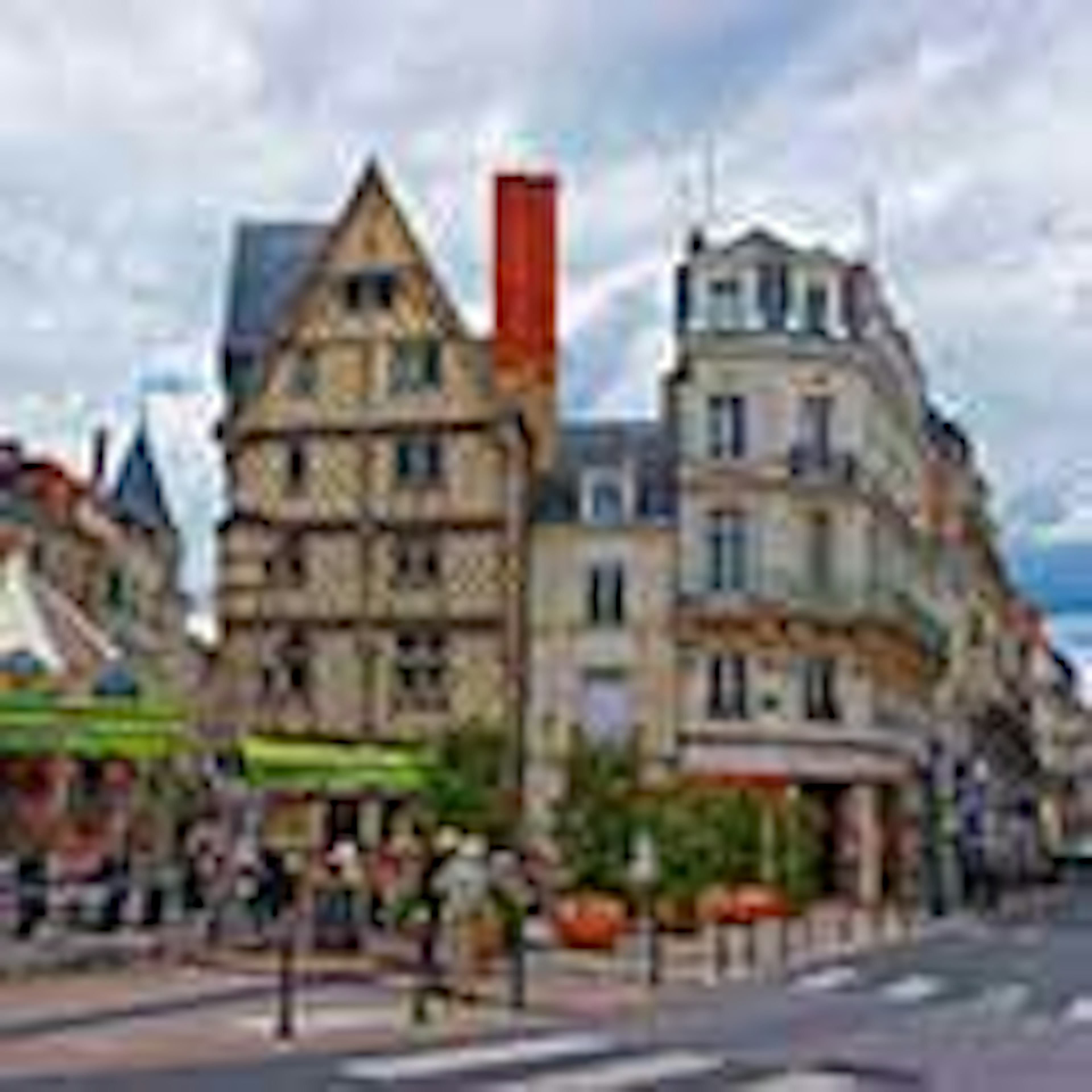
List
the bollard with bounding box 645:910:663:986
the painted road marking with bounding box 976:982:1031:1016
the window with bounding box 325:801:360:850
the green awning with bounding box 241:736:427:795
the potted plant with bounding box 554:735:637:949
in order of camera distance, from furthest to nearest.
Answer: the window with bounding box 325:801:360:850, the potted plant with bounding box 554:735:637:949, the green awning with bounding box 241:736:427:795, the bollard with bounding box 645:910:663:986, the painted road marking with bounding box 976:982:1031:1016

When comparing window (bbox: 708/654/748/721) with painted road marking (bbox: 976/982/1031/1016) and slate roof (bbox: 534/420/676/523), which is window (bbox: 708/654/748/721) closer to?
slate roof (bbox: 534/420/676/523)

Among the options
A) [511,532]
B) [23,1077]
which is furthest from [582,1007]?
[511,532]

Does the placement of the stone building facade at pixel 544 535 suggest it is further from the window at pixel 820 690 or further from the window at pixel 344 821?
the window at pixel 344 821

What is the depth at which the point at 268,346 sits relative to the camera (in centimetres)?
6225

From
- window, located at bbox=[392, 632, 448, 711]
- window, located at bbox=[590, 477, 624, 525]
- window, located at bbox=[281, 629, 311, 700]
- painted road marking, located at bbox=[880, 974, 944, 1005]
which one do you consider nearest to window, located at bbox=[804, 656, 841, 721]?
window, located at bbox=[590, 477, 624, 525]

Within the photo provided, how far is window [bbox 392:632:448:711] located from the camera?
5925 centimetres

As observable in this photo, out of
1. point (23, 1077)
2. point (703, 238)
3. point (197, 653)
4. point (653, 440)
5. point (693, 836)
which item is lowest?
point (23, 1077)

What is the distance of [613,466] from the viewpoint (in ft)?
202

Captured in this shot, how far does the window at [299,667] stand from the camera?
59875mm

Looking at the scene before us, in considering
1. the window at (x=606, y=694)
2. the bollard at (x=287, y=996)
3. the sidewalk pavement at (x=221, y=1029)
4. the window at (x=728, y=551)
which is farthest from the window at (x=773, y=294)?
the bollard at (x=287, y=996)

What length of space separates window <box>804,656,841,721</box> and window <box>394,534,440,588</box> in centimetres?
888

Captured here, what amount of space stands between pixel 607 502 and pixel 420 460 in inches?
178

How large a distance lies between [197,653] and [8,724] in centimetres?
4394

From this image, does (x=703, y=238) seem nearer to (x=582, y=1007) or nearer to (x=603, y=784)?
(x=603, y=784)
